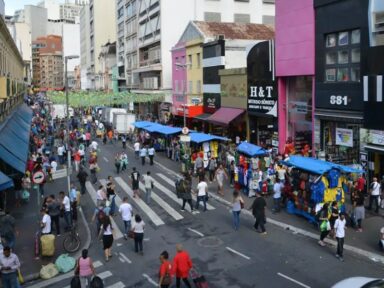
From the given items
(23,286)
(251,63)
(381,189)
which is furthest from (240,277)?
(251,63)

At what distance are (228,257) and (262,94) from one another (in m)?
20.4

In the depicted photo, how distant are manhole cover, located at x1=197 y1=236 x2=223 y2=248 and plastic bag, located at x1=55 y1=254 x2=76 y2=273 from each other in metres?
4.39

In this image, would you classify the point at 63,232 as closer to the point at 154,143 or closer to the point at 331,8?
the point at 331,8

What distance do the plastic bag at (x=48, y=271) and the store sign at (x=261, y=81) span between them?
21.3 metres

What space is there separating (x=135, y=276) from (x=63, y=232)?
5.93 m

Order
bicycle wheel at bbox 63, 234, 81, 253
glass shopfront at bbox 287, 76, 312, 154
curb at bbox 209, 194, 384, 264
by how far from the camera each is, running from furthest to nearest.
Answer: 1. glass shopfront at bbox 287, 76, 312, 154
2. bicycle wheel at bbox 63, 234, 81, 253
3. curb at bbox 209, 194, 384, 264

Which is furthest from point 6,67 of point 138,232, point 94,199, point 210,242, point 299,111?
point 210,242

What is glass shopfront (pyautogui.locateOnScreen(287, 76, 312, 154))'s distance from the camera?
97.2ft

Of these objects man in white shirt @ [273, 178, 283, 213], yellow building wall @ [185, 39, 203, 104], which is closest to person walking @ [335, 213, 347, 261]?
man in white shirt @ [273, 178, 283, 213]

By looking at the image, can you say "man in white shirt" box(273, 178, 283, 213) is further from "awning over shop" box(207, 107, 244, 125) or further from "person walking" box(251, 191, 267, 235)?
"awning over shop" box(207, 107, 244, 125)

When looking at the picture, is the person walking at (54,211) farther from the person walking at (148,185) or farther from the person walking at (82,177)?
the person walking at (82,177)

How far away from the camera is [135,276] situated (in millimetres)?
14266

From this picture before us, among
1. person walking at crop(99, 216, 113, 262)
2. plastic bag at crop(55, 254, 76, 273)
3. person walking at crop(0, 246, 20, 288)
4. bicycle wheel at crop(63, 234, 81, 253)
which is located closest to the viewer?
person walking at crop(0, 246, 20, 288)

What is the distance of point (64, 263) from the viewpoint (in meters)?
15.1
